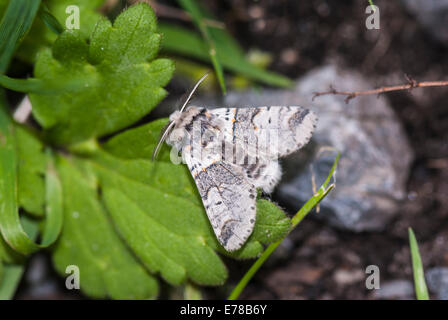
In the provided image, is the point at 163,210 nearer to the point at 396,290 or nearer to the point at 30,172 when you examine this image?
the point at 30,172

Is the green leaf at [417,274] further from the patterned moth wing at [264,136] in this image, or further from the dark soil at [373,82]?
the patterned moth wing at [264,136]

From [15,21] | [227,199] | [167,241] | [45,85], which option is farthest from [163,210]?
[15,21]

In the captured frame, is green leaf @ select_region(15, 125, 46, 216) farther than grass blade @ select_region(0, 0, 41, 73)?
Yes
